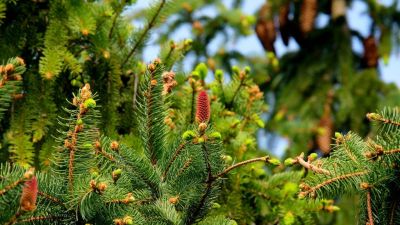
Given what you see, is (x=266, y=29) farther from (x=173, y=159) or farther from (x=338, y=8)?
(x=173, y=159)

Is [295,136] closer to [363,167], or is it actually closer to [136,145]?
[136,145]

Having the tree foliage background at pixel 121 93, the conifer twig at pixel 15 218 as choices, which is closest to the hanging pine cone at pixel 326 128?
the tree foliage background at pixel 121 93

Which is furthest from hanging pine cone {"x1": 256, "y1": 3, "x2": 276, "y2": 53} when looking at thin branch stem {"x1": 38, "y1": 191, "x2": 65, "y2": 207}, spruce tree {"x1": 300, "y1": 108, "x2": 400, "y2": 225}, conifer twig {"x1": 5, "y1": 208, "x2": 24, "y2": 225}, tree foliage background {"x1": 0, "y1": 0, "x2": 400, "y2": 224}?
conifer twig {"x1": 5, "y1": 208, "x2": 24, "y2": 225}

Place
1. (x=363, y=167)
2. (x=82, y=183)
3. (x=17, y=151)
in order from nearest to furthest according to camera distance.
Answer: (x=82, y=183) → (x=363, y=167) → (x=17, y=151)

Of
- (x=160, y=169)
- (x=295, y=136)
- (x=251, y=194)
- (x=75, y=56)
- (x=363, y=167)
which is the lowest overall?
(x=160, y=169)

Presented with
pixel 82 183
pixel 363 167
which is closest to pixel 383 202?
pixel 363 167

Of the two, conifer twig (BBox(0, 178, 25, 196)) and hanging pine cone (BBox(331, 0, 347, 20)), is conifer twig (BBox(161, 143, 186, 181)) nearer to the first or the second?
conifer twig (BBox(0, 178, 25, 196))

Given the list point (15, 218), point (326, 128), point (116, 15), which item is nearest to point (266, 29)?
point (326, 128)
